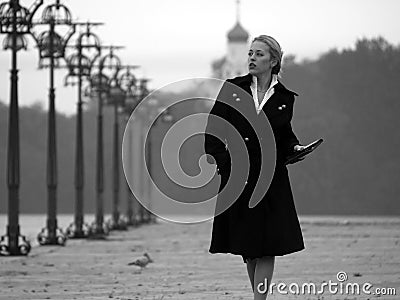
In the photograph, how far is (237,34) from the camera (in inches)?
6403

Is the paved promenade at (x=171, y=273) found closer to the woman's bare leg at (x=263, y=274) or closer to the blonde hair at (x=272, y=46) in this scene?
the woman's bare leg at (x=263, y=274)

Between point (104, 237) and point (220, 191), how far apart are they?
29.8 m

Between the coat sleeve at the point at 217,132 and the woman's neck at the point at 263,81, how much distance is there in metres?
0.29

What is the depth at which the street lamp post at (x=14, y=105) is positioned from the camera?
94.0 feet

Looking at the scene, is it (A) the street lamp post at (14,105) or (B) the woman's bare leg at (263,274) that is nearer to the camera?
(B) the woman's bare leg at (263,274)

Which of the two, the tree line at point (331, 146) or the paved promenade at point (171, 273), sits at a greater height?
the paved promenade at point (171, 273)

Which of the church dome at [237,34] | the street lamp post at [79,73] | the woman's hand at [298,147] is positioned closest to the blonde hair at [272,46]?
the woman's hand at [298,147]

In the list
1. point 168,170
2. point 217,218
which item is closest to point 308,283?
point 168,170

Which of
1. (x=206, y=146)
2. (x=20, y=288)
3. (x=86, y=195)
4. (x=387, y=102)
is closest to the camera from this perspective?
(x=206, y=146)

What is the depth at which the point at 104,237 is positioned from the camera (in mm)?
42750

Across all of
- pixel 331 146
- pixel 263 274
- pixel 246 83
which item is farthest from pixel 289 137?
pixel 331 146

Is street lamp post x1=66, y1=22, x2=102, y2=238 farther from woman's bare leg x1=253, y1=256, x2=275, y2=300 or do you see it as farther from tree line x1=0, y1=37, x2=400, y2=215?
tree line x1=0, y1=37, x2=400, y2=215

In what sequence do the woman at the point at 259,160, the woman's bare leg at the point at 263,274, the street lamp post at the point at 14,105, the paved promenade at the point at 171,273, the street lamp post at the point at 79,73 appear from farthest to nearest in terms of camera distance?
1. the street lamp post at the point at 79,73
2. the street lamp post at the point at 14,105
3. the paved promenade at the point at 171,273
4. the woman at the point at 259,160
5. the woman's bare leg at the point at 263,274

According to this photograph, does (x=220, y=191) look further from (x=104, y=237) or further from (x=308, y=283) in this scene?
(x=104, y=237)
